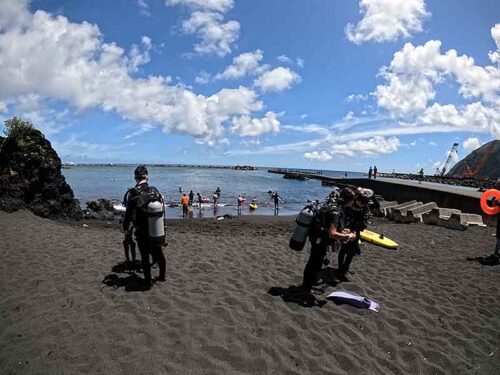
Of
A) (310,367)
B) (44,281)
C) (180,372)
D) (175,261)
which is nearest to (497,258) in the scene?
(310,367)

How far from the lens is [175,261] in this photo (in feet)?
25.5

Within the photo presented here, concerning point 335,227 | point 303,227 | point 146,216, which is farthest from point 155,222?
point 335,227

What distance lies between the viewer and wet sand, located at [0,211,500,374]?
3941mm

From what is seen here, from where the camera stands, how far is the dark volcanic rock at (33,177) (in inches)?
560

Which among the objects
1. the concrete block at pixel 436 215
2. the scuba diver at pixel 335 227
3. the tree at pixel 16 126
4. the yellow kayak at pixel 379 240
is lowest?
the yellow kayak at pixel 379 240

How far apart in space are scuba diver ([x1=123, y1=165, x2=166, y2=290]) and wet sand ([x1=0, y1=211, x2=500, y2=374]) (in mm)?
728

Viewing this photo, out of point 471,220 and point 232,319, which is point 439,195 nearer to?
point 471,220

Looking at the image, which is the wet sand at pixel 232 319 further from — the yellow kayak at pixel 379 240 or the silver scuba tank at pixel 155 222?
the yellow kayak at pixel 379 240

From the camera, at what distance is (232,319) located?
4.89m

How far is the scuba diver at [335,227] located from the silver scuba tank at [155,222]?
2.51 meters

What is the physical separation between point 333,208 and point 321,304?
1.63 metres

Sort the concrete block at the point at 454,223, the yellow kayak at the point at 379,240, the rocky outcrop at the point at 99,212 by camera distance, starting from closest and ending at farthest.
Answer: the yellow kayak at the point at 379,240 → the concrete block at the point at 454,223 → the rocky outcrop at the point at 99,212

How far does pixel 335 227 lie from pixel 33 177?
48.1 feet

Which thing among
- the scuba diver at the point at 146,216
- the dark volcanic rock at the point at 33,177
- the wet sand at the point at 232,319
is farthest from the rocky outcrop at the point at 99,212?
the scuba diver at the point at 146,216
